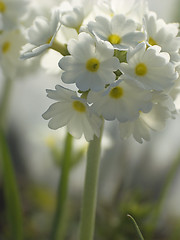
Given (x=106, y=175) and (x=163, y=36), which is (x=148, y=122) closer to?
(x=163, y=36)

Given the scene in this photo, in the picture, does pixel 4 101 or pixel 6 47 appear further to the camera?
pixel 4 101

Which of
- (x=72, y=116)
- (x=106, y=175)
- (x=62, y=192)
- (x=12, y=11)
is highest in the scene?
(x=12, y=11)

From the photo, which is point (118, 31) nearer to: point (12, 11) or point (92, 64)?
point (92, 64)

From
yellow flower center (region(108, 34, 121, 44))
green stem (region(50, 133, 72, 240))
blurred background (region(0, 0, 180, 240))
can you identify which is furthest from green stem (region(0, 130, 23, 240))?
yellow flower center (region(108, 34, 121, 44))

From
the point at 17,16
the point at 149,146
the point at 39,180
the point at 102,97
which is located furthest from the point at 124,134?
the point at 39,180

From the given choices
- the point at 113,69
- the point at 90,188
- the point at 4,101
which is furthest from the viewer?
the point at 4,101

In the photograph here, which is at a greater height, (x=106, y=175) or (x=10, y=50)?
(x=10, y=50)

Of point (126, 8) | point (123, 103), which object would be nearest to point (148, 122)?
point (123, 103)

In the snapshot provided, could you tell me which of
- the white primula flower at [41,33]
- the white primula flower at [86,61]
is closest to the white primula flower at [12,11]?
the white primula flower at [41,33]

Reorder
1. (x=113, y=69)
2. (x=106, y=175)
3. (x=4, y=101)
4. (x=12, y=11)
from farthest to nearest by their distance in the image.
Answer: (x=106, y=175)
(x=4, y=101)
(x=12, y=11)
(x=113, y=69)
